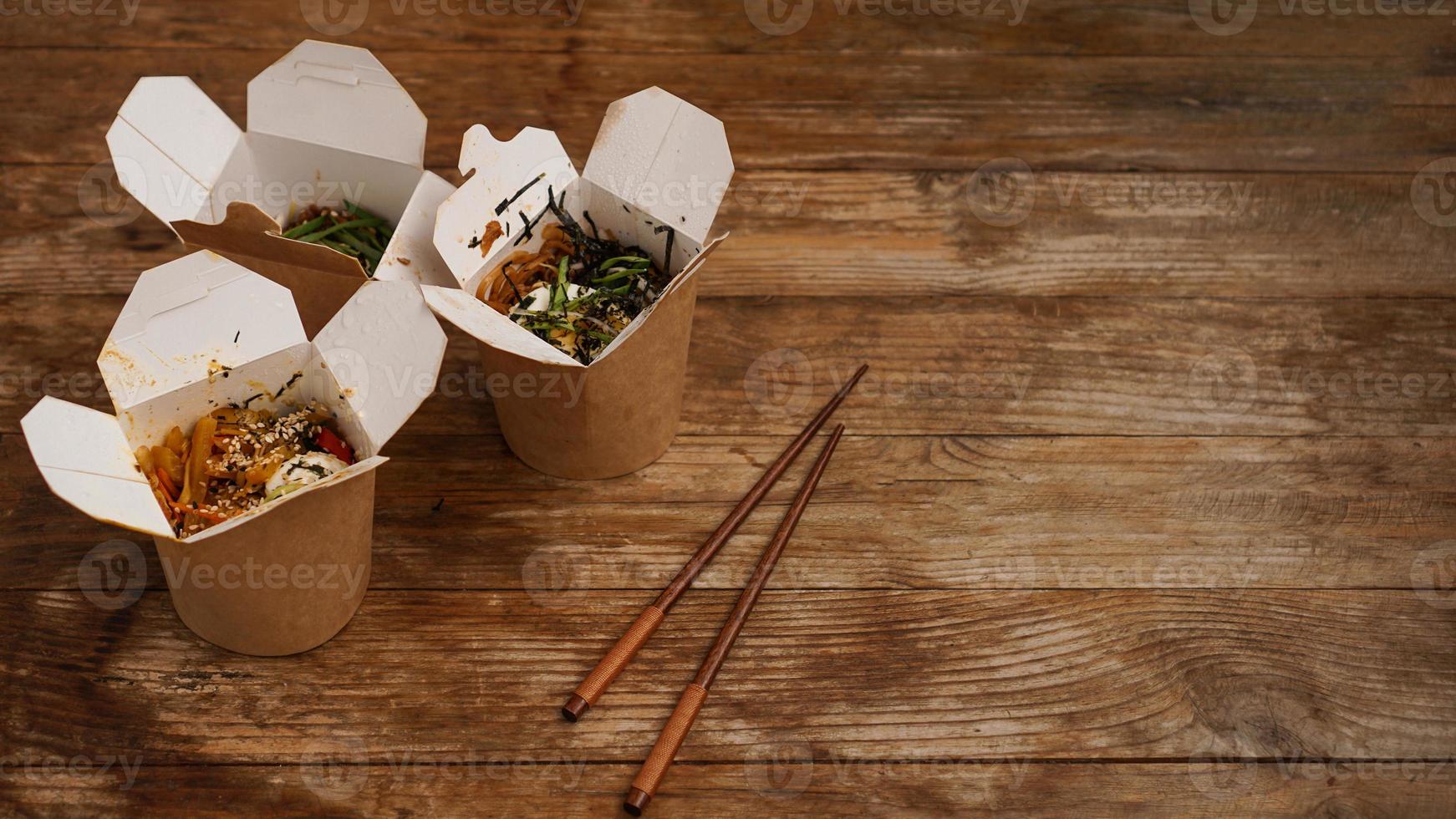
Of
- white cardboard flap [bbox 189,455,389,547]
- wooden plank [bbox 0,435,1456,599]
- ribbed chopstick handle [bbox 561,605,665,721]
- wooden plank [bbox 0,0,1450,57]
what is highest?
wooden plank [bbox 0,0,1450,57]

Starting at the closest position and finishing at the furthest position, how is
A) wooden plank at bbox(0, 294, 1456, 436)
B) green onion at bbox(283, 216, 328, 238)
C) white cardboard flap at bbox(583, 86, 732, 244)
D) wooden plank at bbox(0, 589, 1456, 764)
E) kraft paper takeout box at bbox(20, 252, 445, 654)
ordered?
kraft paper takeout box at bbox(20, 252, 445, 654), wooden plank at bbox(0, 589, 1456, 764), white cardboard flap at bbox(583, 86, 732, 244), green onion at bbox(283, 216, 328, 238), wooden plank at bbox(0, 294, 1456, 436)

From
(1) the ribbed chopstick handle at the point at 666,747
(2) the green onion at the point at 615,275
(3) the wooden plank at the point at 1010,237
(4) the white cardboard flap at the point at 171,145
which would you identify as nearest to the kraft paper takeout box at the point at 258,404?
(4) the white cardboard flap at the point at 171,145

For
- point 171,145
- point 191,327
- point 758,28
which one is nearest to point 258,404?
point 191,327

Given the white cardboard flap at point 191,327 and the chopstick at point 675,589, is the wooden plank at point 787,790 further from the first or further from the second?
the white cardboard flap at point 191,327

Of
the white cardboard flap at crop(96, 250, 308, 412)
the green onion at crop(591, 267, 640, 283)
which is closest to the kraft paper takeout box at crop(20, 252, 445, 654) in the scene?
the white cardboard flap at crop(96, 250, 308, 412)

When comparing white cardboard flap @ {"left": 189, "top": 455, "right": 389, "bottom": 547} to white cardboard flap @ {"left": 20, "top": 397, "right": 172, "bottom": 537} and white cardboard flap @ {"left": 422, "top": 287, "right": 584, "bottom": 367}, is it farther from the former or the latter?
white cardboard flap @ {"left": 422, "top": 287, "right": 584, "bottom": 367}

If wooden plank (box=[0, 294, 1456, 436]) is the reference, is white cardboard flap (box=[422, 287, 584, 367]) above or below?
above
